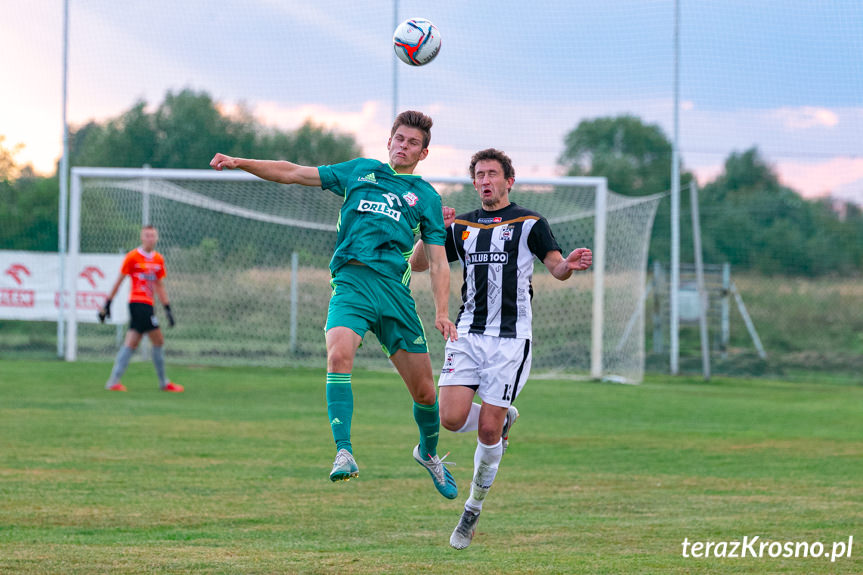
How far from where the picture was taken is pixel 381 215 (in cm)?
660

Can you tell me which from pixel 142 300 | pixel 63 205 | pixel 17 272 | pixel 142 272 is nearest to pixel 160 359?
pixel 142 300

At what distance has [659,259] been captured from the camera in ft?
86.0

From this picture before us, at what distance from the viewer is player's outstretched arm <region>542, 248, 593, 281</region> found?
669cm

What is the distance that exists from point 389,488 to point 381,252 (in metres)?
3.40

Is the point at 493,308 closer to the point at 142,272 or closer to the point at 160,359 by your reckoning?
the point at 142,272

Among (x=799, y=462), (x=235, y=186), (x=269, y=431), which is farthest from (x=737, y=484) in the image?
(x=235, y=186)

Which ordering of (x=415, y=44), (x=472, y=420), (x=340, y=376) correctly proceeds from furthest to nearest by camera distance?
1. (x=472, y=420)
2. (x=415, y=44)
3. (x=340, y=376)

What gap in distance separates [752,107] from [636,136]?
291 inches

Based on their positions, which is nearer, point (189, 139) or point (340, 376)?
point (340, 376)

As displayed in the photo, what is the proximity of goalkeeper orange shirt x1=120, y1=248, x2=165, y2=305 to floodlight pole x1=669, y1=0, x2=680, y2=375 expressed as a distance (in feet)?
36.7

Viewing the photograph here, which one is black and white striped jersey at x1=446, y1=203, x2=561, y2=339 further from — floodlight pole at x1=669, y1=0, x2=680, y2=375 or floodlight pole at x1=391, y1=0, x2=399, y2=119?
floodlight pole at x1=391, y1=0, x2=399, y2=119

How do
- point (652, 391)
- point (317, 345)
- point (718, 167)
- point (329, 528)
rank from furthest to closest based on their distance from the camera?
point (718, 167) → point (317, 345) → point (652, 391) → point (329, 528)

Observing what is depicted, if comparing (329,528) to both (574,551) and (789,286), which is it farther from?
(789,286)

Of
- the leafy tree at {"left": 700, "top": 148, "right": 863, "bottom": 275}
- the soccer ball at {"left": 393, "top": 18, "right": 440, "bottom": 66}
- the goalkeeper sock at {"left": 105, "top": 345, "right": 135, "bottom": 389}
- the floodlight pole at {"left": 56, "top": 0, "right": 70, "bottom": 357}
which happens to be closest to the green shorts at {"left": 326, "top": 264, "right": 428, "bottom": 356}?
the soccer ball at {"left": 393, "top": 18, "right": 440, "bottom": 66}
